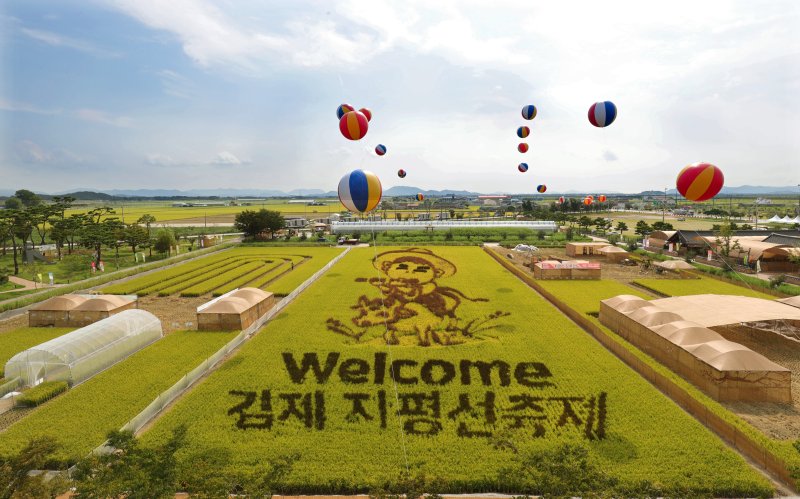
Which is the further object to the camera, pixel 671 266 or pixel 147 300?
pixel 671 266

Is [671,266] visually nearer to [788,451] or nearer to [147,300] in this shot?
[788,451]

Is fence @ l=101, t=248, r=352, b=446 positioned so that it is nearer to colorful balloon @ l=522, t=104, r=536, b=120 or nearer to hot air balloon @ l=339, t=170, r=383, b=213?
hot air balloon @ l=339, t=170, r=383, b=213

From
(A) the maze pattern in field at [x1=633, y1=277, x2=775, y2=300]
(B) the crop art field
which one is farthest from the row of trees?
(A) the maze pattern in field at [x1=633, y1=277, x2=775, y2=300]

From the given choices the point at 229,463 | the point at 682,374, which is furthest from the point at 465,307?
the point at 229,463

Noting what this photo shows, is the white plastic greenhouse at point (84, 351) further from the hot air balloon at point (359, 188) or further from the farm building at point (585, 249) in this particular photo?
the farm building at point (585, 249)

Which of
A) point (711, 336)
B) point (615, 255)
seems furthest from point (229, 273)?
point (615, 255)

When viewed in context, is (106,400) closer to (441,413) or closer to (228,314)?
(228,314)
